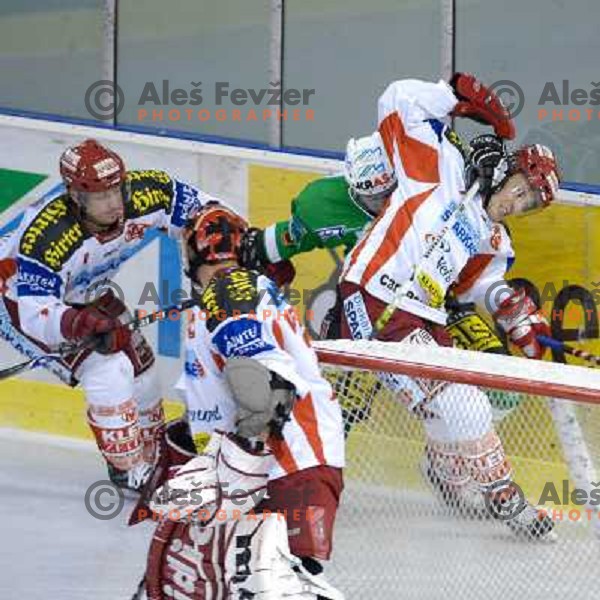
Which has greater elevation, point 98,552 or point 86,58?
point 86,58

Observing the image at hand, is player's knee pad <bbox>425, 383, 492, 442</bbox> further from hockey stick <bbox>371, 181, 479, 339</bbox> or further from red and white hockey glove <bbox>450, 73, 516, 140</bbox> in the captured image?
red and white hockey glove <bbox>450, 73, 516, 140</bbox>

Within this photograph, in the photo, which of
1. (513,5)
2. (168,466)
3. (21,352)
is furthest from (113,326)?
(513,5)

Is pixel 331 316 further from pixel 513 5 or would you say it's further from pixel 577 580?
pixel 577 580

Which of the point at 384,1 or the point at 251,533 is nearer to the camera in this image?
the point at 251,533

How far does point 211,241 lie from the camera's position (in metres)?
4.41

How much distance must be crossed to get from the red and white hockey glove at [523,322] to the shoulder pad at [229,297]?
5.01 ft

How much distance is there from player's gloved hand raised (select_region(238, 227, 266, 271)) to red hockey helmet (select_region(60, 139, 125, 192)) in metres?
0.35

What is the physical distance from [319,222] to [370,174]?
0.18m

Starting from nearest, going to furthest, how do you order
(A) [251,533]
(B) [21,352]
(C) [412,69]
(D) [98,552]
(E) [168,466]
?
1. (A) [251,533]
2. (E) [168,466]
3. (D) [98,552]
4. (B) [21,352]
5. (C) [412,69]

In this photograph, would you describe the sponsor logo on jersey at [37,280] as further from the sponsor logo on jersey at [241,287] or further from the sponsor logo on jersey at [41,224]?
the sponsor logo on jersey at [241,287]

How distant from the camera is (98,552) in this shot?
5227 mm

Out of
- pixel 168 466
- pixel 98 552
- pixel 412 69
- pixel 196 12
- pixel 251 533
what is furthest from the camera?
pixel 196 12

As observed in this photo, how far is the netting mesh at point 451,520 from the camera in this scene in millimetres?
4191

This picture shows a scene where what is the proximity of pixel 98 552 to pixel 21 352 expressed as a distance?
0.78m
